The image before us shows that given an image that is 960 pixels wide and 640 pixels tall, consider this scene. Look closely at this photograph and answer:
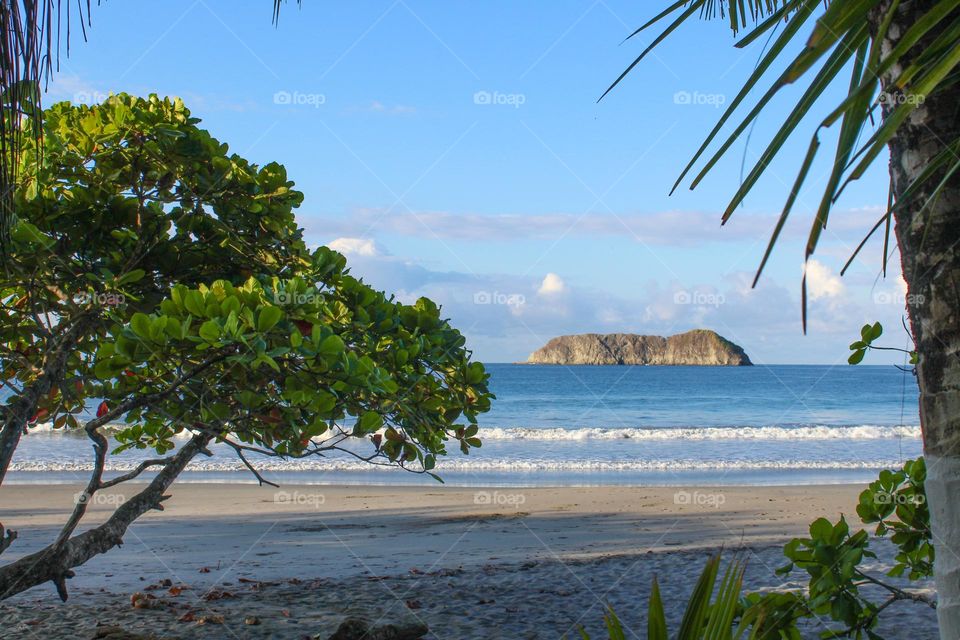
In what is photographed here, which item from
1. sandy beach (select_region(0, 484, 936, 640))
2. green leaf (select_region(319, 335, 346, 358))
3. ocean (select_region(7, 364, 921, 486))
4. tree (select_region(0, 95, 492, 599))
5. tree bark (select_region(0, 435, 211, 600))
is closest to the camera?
green leaf (select_region(319, 335, 346, 358))

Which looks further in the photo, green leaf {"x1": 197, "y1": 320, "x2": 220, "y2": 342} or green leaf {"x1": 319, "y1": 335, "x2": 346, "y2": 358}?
green leaf {"x1": 319, "y1": 335, "x2": 346, "y2": 358}

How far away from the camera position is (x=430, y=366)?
10.8 ft

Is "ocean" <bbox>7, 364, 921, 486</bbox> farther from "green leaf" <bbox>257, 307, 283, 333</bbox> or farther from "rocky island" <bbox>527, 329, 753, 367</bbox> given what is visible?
"rocky island" <bbox>527, 329, 753, 367</bbox>

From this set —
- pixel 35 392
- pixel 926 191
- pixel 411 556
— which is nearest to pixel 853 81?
pixel 926 191

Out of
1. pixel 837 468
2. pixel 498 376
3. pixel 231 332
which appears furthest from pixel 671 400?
pixel 231 332

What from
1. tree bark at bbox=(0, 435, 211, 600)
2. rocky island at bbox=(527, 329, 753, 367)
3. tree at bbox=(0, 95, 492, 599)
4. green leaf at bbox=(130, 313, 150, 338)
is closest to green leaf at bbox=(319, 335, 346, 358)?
tree at bbox=(0, 95, 492, 599)

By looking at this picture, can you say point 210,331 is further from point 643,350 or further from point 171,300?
point 643,350

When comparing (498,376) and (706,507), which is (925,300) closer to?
(706,507)

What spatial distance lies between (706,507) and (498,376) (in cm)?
5118

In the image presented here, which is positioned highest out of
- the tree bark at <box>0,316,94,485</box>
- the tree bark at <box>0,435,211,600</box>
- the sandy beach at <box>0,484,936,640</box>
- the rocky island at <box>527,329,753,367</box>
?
the rocky island at <box>527,329,753,367</box>

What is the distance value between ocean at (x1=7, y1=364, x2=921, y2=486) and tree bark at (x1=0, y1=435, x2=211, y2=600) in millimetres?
2899

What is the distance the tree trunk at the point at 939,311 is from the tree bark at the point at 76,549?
2796mm

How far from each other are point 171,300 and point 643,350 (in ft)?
269

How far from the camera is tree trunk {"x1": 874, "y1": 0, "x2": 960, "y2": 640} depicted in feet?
4.28
